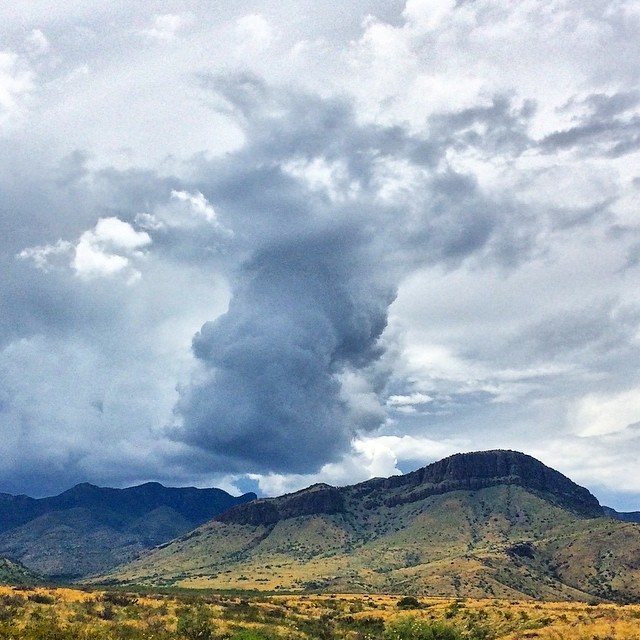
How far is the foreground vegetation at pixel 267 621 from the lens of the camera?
51.7 metres

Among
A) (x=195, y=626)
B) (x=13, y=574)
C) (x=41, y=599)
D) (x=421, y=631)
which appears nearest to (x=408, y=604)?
(x=421, y=631)

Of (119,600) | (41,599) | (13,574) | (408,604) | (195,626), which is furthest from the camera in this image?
(13,574)

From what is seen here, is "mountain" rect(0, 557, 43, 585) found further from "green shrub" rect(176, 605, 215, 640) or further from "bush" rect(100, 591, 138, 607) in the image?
"green shrub" rect(176, 605, 215, 640)

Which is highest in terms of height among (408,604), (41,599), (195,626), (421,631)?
(41,599)

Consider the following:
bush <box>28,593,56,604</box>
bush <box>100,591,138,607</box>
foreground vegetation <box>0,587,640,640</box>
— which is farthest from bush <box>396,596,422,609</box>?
bush <box>28,593,56,604</box>

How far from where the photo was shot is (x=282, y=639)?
58312 millimetres

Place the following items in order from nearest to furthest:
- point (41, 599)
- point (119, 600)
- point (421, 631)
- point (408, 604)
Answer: point (41, 599), point (421, 631), point (119, 600), point (408, 604)

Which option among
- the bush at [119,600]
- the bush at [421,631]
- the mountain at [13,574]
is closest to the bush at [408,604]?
the bush at [421,631]

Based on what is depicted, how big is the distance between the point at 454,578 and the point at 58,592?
144 meters

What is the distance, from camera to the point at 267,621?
66.8m

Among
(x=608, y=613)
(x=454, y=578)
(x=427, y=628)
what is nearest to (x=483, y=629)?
(x=427, y=628)

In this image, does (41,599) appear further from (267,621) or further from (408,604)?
(408,604)

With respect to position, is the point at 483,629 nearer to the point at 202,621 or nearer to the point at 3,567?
the point at 202,621

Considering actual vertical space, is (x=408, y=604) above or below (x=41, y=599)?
below
